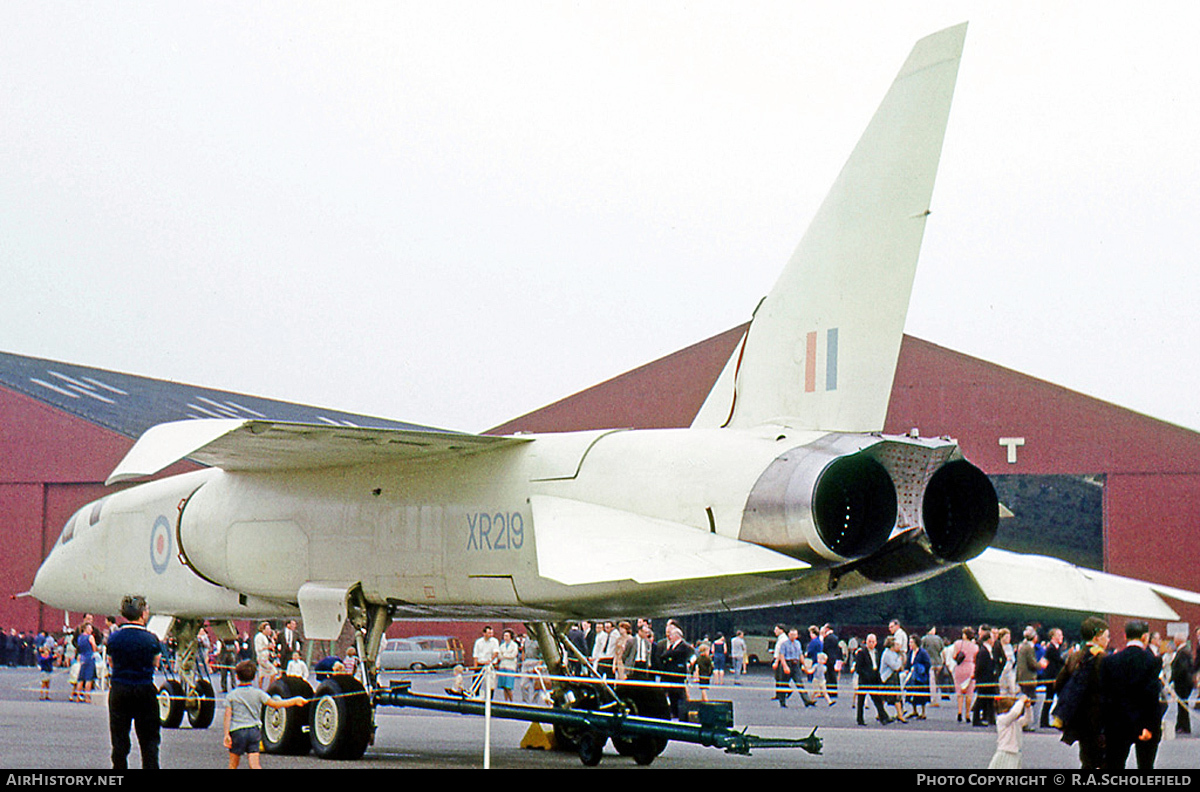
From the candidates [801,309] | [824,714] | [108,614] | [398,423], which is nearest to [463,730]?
[108,614]

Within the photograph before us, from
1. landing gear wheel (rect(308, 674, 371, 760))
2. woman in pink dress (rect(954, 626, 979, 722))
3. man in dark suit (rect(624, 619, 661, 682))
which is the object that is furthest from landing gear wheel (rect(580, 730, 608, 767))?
woman in pink dress (rect(954, 626, 979, 722))

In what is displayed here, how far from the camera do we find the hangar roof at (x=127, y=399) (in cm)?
2934

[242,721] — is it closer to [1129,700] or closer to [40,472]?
[1129,700]

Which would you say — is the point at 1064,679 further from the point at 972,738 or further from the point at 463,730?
the point at 463,730

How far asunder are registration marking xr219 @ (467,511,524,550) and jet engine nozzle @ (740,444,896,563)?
201 centimetres

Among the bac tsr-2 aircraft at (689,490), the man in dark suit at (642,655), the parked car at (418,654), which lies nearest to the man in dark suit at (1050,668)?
the bac tsr-2 aircraft at (689,490)

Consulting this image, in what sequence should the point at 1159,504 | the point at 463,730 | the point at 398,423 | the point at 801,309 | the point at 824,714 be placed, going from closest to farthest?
the point at 801,309
the point at 463,730
the point at 824,714
the point at 1159,504
the point at 398,423

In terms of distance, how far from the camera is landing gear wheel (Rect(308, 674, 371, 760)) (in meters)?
10.6

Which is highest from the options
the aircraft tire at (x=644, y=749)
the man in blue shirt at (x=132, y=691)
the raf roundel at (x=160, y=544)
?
the raf roundel at (x=160, y=544)

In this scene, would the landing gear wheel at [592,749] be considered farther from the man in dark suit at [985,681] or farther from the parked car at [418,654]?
the parked car at [418,654]

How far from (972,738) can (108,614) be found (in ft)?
30.6

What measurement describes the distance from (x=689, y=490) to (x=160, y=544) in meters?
6.01

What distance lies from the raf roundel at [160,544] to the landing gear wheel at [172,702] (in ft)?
4.98
